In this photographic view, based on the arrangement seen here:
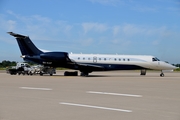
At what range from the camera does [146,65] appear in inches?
1366

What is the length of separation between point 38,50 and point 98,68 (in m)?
7.81

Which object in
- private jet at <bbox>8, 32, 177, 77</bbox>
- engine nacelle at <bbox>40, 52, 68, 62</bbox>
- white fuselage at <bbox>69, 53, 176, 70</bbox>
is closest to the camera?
engine nacelle at <bbox>40, 52, 68, 62</bbox>

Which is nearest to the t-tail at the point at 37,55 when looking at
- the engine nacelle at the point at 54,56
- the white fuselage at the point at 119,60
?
the engine nacelle at the point at 54,56

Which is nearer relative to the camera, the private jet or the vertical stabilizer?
the private jet

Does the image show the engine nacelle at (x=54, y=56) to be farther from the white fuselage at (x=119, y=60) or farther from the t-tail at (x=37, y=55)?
the white fuselage at (x=119, y=60)

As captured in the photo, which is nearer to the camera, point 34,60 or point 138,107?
point 138,107

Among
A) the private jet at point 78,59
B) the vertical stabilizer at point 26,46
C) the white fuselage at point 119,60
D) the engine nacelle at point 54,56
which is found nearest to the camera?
the engine nacelle at point 54,56

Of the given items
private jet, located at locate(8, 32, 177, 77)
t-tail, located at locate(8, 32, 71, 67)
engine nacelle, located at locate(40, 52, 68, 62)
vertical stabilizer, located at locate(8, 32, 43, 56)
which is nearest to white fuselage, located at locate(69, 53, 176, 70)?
private jet, located at locate(8, 32, 177, 77)

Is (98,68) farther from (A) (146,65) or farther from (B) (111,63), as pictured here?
(A) (146,65)

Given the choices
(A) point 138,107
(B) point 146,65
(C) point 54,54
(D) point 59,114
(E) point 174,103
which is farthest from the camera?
(B) point 146,65

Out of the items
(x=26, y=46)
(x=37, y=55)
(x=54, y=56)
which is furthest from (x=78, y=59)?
(x=26, y=46)

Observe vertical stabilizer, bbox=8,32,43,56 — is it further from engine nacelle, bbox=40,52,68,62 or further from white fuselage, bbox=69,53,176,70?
white fuselage, bbox=69,53,176,70

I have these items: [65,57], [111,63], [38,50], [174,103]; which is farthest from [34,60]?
[174,103]

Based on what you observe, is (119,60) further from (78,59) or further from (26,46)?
(26,46)
